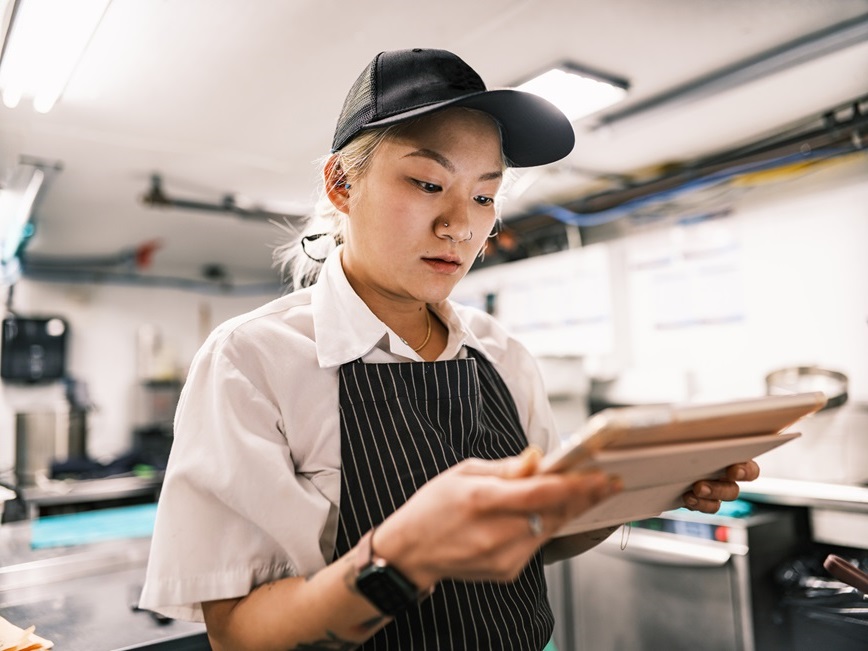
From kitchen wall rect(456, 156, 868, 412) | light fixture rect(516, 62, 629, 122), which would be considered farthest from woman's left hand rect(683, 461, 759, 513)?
light fixture rect(516, 62, 629, 122)

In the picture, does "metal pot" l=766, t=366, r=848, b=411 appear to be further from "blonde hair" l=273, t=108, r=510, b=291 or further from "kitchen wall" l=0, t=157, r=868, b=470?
"blonde hair" l=273, t=108, r=510, b=291

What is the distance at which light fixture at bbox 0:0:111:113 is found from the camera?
7.15ft

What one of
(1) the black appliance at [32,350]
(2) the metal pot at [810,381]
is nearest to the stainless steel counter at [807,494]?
(2) the metal pot at [810,381]

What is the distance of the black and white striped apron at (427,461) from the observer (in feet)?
3.46

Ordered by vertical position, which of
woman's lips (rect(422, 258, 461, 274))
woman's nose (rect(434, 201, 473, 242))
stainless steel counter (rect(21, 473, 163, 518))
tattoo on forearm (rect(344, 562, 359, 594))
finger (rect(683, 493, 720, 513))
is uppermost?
woman's nose (rect(434, 201, 473, 242))

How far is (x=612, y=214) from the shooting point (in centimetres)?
425

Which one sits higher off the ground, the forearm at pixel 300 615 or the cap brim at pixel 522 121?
the cap brim at pixel 522 121

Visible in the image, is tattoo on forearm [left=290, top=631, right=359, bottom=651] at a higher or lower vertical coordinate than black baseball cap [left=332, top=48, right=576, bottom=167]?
lower

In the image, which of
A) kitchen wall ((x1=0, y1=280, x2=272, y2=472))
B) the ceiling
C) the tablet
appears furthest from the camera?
kitchen wall ((x1=0, y1=280, x2=272, y2=472))

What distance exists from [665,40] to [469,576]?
8.35ft

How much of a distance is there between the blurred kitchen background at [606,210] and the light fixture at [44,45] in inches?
0.5

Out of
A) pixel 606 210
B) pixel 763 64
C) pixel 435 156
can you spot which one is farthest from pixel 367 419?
pixel 606 210

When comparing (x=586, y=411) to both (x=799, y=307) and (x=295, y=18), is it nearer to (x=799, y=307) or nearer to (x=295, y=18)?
(x=799, y=307)

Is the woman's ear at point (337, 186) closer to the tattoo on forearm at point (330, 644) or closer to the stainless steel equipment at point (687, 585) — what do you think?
the tattoo on forearm at point (330, 644)
